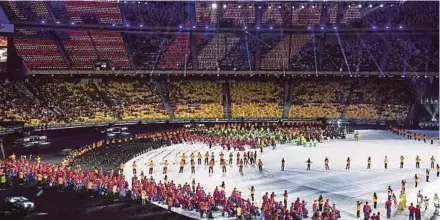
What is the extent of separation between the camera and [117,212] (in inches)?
914

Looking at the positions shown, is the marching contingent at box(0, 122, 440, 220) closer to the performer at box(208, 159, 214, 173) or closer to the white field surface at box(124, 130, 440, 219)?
the performer at box(208, 159, 214, 173)

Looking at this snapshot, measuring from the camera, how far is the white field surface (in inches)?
1001

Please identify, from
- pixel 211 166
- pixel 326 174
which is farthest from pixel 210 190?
pixel 326 174

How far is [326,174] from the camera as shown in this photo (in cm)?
3000

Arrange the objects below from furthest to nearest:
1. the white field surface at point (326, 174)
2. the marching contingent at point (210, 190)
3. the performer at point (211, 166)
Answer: the performer at point (211, 166) < the white field surface at point (326, 174) < the marching contingent at point (210, 190)

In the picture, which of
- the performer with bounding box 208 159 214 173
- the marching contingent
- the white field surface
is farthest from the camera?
the performer with bounding box 208 159 214 173

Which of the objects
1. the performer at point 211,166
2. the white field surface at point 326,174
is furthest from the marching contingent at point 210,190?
the white field surface at point 326,174

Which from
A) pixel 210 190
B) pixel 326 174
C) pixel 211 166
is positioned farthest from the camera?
pixel 211 166

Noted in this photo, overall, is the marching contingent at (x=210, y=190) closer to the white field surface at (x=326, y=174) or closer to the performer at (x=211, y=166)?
the performer at (x=211, y=166)

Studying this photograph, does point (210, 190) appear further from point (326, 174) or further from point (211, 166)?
point (326, 174)

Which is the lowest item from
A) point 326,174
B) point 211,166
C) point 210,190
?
point 210,190

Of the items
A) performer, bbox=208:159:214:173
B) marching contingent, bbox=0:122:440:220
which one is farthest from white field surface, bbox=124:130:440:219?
marching contingent, bbox=0:122:440:220

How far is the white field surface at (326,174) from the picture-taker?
83.5 ft

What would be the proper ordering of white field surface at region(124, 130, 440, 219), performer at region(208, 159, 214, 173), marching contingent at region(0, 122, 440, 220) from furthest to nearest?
performer at region(208, 159, 214, 173), white field surface at region(124, 130, 440, 219), marching contingent at region(0, 122, 440, 220)
